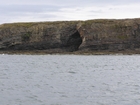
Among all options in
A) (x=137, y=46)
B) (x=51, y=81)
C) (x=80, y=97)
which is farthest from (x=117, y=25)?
(x=80, y=97)

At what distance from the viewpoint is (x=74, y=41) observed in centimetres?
11088

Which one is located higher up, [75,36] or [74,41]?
[75,36]

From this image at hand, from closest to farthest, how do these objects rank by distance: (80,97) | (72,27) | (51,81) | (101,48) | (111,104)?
(111,104) < (80,97) < (51,81) < (101,48) < (72,27)

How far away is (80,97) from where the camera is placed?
24.6 meters

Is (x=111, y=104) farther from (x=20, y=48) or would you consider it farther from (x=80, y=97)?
(x=20, y=48)

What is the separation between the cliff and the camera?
104 meters

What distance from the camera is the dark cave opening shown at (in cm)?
10919

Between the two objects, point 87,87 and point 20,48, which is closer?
point 87,87

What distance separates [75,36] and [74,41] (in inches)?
60.4

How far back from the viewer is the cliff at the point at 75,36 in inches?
4104

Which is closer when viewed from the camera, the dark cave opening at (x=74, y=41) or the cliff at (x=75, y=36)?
the cliff at (x=75, y=36)

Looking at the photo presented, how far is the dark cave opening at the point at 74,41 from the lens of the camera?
358 ft

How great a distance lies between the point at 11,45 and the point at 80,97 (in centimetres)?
8812

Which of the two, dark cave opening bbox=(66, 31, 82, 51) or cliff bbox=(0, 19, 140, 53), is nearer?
cliff bbox=(0, 19, 140, 53)
